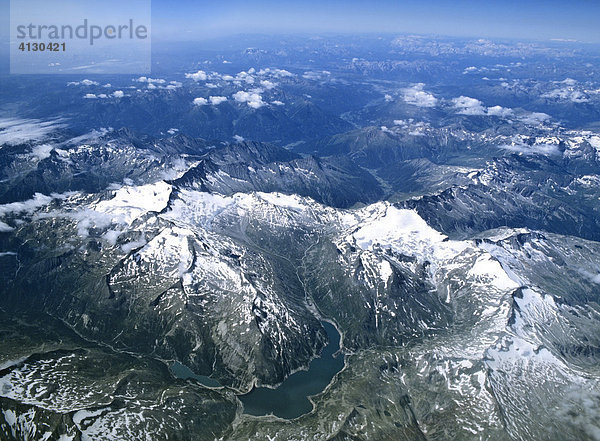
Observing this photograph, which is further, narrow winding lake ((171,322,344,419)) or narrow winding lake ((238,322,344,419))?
narrow winding lake ((171,322,344,419))

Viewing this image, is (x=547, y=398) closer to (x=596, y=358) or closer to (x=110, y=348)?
(x=596, y=358)

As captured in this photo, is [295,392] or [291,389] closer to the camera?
[295,392]

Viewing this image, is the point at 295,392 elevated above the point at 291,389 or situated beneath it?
elevated above

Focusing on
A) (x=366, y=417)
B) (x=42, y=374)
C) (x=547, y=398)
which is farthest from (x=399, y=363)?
Answer: (x=42, y=374)

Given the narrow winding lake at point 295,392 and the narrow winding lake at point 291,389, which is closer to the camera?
the narrow winding lake at point 295,392
